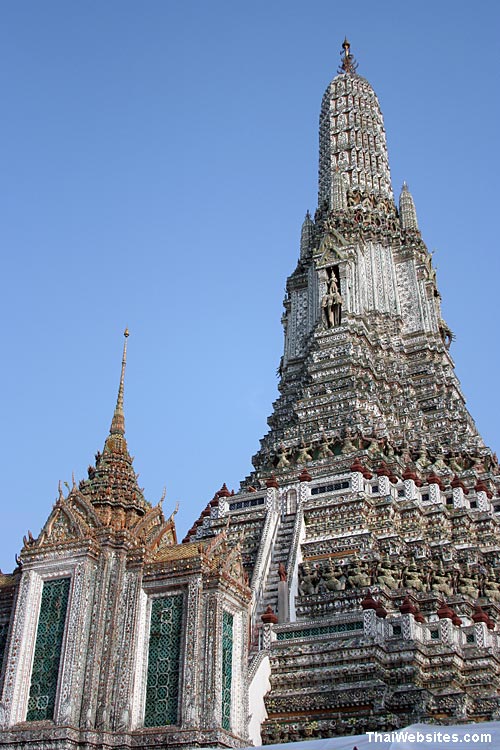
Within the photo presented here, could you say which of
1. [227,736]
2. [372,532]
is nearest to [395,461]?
[372,532]

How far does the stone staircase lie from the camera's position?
28539mm

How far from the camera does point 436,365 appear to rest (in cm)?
4456

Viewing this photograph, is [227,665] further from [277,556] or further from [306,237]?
[306,237]

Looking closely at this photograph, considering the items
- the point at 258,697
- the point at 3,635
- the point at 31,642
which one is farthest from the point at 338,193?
the point at 31,642

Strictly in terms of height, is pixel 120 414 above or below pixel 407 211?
below

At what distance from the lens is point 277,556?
3047 cm

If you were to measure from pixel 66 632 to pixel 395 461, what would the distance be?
19221 millimetres

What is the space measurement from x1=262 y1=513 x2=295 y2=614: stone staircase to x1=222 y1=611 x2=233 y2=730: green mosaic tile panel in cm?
928

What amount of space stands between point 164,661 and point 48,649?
2421 mm

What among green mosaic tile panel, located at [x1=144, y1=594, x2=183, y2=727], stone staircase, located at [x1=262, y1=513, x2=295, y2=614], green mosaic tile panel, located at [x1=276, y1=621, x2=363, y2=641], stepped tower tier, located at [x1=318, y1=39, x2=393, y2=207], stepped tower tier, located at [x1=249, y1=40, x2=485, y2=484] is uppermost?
A: stepped tower tier, located at [x1=318, y1=39, x2=393, y2=207]

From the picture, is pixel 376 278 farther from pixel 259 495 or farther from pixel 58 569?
pixel 58 569

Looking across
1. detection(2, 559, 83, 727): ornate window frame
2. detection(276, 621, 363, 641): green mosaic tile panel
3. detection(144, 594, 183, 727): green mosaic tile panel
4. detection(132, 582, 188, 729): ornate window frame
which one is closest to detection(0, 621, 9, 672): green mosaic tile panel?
detection(2, 559, 83, 727): ornate window frame

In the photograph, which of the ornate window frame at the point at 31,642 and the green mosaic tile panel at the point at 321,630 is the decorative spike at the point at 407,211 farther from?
the ornate window frame at the point at 31,642

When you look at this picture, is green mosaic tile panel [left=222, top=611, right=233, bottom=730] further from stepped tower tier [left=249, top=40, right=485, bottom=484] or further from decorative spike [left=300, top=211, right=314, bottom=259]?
decorative spike [left=300, top=211, right=314, bottom=259]
